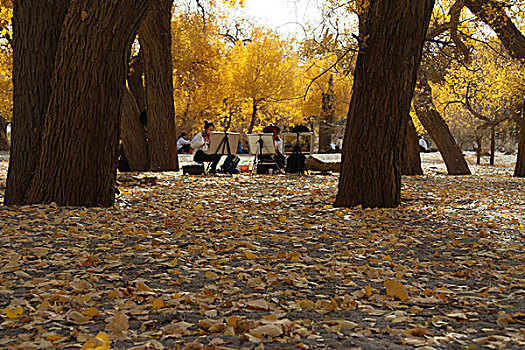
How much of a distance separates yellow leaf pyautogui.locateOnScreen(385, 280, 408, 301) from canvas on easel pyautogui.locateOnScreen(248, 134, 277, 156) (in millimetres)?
9886

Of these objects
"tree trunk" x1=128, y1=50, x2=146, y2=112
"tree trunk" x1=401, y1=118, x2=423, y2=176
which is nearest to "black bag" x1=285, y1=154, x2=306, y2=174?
"tree trunk" x1=401, y1=118, x2=423, y2=176

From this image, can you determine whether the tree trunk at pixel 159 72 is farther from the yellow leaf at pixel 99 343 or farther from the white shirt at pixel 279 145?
A: the yellow leaf at pixel 99 343

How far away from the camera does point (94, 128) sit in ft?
20.1

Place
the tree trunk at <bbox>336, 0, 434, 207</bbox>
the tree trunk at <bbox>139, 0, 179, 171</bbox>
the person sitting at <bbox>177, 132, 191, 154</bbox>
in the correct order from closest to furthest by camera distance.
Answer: the tree trunk at <bbox>336, 0, 434, 207</bbox> → the tree trunk at <bbox>139, 0, 179, 171</bbox> → the person sitting at <bbox>177, 132, 191, 154</bbox>

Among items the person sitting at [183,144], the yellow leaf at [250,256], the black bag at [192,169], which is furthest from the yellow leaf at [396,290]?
the person sitting at [183,144]

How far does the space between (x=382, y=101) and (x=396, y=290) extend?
3721mm

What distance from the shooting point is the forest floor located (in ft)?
8.75

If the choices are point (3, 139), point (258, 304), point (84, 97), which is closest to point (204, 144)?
point (84, 97)

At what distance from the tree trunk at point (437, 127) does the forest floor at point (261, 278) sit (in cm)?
678

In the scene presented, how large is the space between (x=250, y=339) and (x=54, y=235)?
284 cm

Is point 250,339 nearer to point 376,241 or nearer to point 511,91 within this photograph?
point 376,241

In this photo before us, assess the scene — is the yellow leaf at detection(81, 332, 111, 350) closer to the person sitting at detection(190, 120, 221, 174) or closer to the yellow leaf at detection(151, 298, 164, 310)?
the yellow leaf at detection(151, 298, 164, 310)

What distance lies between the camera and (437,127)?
46.2ft

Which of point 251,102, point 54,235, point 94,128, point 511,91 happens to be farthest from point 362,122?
point 251,102
